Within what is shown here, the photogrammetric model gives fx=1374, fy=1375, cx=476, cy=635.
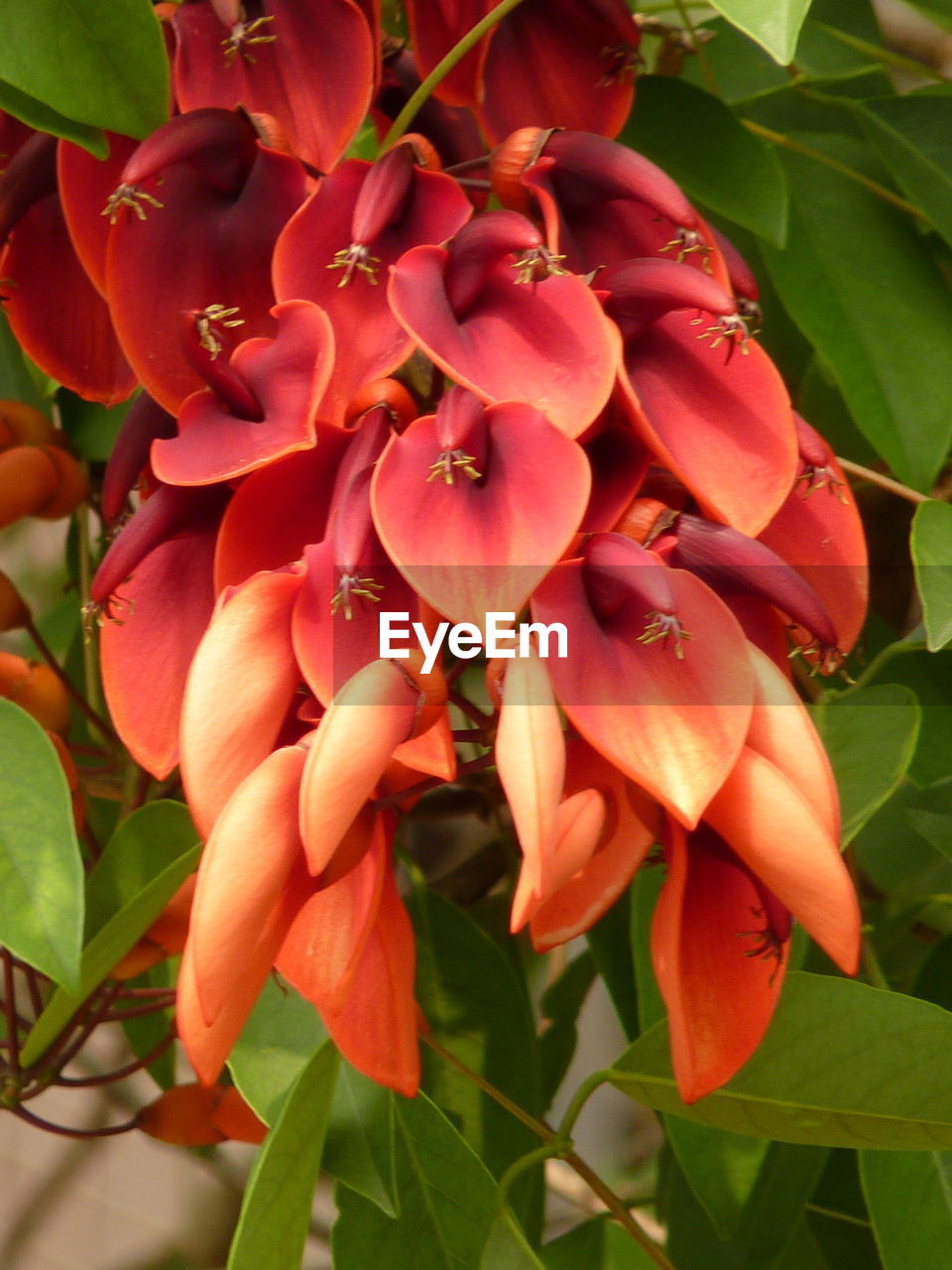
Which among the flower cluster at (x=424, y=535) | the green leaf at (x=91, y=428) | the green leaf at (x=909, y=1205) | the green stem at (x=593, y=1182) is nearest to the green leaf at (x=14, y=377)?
the green leaf at (x=91, y=428)

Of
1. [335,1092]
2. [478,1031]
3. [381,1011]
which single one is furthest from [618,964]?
[381,1011]

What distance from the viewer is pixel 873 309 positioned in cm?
46

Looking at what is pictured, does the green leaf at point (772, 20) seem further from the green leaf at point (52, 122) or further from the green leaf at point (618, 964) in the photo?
the green leaf at point (618, 964)

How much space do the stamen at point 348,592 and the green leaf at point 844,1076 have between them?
0.58 feet

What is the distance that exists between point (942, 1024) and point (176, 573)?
0.72 ft

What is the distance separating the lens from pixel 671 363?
0.97 feet

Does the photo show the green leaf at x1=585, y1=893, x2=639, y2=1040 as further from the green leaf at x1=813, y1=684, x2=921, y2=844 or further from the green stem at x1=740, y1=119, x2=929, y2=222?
the green stem at x1=740, y1=119, x2=929, y2=222

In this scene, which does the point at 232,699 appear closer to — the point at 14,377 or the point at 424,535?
the point at 424,535

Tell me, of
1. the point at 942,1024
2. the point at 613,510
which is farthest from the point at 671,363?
the point at 942,1024

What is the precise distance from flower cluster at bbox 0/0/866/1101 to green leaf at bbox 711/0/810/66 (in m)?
0.05

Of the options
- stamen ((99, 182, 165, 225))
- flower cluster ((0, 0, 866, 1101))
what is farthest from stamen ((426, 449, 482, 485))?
stamen ((99, 182, 165, 225))

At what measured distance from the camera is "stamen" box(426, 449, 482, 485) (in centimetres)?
24

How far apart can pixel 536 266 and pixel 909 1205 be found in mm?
297

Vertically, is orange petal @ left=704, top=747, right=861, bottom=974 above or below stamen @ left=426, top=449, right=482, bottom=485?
below
